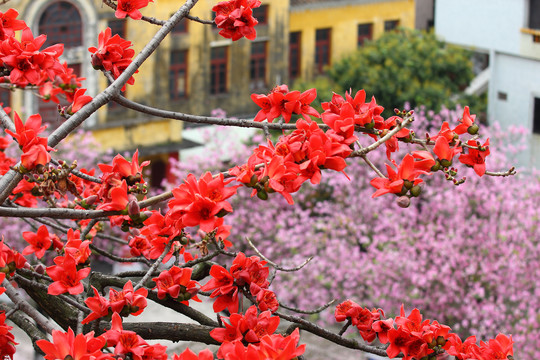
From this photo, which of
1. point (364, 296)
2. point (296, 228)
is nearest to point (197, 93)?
point (296, 228)

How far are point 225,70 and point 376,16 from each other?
712 cm

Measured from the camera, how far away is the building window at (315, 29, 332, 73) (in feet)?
104

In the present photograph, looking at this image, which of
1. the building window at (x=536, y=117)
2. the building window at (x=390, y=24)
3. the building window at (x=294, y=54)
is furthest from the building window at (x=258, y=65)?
the building window at (x=536, y=117)

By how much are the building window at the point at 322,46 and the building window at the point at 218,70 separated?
4233mm

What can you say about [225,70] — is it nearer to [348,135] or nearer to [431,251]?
[431,251]

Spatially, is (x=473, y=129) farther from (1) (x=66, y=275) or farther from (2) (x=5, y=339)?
(2) (x=5, y=339)

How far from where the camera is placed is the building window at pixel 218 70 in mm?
28812

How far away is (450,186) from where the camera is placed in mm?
16891

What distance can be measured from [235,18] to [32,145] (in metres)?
1.30

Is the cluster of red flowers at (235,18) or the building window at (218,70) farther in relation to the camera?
the building window at (218,70)

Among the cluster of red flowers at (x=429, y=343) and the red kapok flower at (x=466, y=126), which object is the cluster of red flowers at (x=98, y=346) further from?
the red kapok flower at (x=466, y=126)

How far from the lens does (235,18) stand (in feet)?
14.1

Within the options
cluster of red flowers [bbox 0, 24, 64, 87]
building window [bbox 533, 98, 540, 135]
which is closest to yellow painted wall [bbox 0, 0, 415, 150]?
building window [bbox 533, 98, 540, 135]

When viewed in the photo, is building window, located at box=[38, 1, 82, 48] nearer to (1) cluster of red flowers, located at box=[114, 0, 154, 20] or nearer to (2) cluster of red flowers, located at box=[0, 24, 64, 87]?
(2) cluster of red flowers, located at box=[0, 24, 64, 87]
